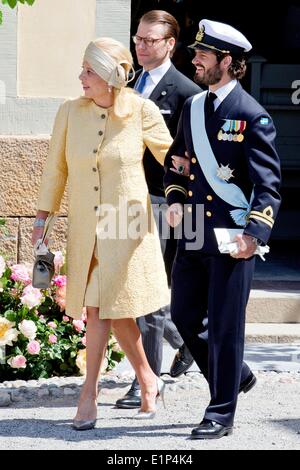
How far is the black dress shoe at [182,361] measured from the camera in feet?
23.5

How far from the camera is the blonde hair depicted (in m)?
6.07

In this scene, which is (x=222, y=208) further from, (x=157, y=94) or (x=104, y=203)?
(x=157, y=94)

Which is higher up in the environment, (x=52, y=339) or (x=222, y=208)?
(x=222, y=208)

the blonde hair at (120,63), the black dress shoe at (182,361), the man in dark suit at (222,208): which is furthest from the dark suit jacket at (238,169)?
the black dress shoe at (182,361)

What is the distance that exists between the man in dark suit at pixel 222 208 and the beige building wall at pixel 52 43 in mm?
2589

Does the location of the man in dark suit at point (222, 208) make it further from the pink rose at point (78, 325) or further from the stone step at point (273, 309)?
the stone step at point (273, 309)

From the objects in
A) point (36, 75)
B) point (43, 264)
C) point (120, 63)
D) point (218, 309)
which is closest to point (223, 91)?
point (120, 63)

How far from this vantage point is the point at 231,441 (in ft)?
19.4

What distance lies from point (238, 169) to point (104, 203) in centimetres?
64

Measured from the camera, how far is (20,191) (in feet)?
27.4

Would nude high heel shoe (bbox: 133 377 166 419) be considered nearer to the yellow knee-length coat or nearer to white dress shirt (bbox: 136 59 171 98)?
the yellow knee-length coat

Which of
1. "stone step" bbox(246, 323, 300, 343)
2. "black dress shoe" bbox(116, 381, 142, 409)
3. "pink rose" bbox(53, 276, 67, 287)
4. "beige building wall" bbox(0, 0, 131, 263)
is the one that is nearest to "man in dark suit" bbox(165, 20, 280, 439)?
"black dress shoe" bbox(116, 381, 142, 409)
